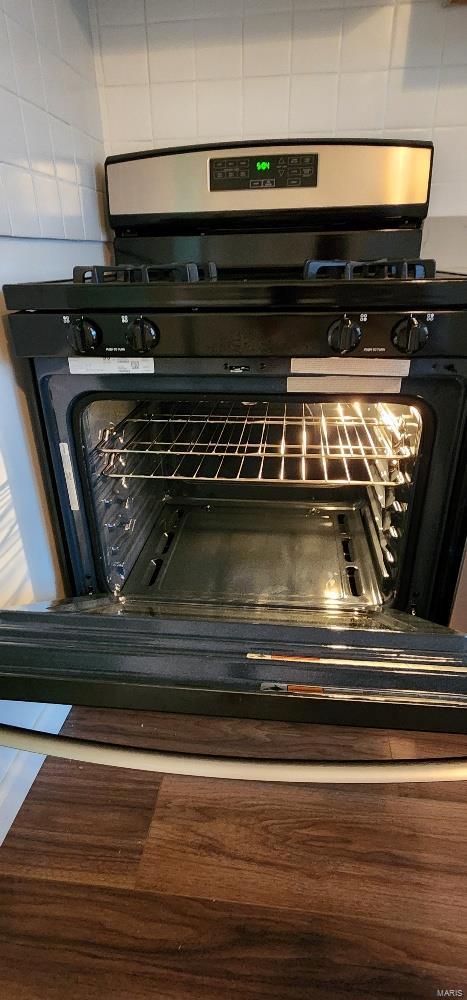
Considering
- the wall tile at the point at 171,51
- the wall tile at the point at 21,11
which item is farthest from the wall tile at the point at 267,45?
the wall tile at the point at 21,11

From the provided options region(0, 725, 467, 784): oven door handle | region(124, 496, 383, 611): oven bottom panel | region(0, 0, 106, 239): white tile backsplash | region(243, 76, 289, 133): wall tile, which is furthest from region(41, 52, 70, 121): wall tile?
region(0, 725, 467, 784): oven door handle

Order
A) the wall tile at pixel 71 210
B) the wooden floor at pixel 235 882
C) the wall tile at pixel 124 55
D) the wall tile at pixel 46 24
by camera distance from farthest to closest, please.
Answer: the wall tile at pixel 124 55, the wall tile at pixel 71 210, the wall tile at pixel 46 24, the wooden floor at pixel 235 882

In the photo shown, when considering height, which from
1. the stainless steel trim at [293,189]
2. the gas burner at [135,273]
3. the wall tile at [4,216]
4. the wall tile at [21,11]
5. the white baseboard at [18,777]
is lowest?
the white baseboard at [18,777]

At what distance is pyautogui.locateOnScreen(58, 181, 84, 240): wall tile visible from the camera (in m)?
1.09

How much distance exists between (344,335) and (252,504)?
63 centimetres

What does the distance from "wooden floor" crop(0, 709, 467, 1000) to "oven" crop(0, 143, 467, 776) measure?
370 mm

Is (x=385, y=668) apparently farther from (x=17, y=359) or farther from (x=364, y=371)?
(x=17, y=359)

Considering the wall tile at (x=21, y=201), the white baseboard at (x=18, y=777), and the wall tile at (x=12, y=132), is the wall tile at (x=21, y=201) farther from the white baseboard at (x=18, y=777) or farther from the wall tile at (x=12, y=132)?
the white baseboard at (x=18, y=777)

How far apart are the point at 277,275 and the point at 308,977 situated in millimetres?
1281

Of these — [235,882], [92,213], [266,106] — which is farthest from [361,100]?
[235,882]

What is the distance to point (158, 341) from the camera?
2.61 ft

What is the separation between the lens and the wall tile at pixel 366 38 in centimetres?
112

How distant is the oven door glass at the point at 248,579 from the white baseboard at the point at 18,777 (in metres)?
0.34

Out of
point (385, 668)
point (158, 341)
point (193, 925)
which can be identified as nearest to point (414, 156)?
point (158, 341)
